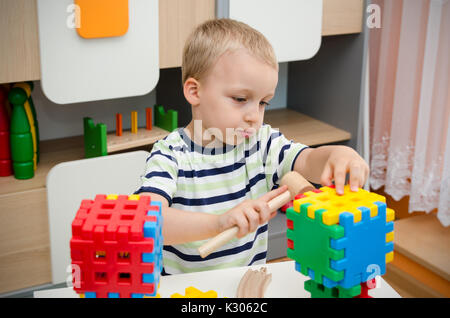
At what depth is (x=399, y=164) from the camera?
203cm

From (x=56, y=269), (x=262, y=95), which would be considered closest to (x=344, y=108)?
(x=56, y=269)

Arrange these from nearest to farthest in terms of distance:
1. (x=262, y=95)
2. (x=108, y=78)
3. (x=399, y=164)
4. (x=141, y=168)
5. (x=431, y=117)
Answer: (x=262, y=95)
(x=108, y=78)
(x=141, y=168)
(x=431, y=117)
(x=399, y=164)

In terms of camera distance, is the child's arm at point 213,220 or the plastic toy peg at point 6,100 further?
the plastic toy peg at point 6,100

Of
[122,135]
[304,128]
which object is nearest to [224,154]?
[122,135]

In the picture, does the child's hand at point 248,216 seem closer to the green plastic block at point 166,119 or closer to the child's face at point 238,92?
the child's face at point 238,92

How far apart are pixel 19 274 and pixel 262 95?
108 cm

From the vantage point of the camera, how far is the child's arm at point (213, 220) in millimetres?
718

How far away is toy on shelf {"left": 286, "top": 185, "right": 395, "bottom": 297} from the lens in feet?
2.18

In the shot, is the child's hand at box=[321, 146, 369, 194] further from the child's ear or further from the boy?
the child's ear

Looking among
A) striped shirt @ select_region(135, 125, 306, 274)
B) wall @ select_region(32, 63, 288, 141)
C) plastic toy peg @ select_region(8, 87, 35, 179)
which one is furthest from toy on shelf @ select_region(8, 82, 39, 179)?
striped shirt @ select_region(135, 125, 306, 274)

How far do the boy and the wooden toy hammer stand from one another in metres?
0.04

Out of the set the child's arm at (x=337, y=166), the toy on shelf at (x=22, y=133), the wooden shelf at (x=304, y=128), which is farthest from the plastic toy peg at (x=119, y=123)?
the child's arm at (x=337, y=166)

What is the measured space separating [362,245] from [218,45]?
1.41 ft
